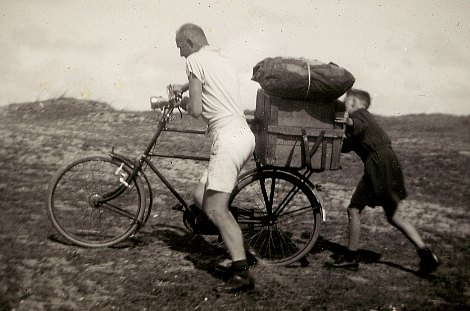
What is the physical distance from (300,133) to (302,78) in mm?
524

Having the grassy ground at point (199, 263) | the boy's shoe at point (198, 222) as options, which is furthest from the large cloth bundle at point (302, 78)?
the grassy ground at point (199, 263)

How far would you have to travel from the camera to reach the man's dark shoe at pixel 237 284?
149 inches

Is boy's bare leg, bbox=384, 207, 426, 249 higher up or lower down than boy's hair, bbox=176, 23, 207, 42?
lower down

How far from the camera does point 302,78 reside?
3.73 metres

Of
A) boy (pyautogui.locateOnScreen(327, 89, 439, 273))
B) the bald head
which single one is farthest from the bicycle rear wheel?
boy (pyautogui.locateOnScreen(327, 89, 439, 273))

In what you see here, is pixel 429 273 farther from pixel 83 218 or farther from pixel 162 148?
pixel 162 148

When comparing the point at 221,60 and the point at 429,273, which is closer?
the point at 221,60

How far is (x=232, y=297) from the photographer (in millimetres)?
3730

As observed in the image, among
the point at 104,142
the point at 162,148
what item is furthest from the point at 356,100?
the point at 104,142

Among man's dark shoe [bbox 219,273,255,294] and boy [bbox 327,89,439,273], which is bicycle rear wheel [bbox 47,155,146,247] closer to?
man's dark shoe [bbox 219,273,255,294]

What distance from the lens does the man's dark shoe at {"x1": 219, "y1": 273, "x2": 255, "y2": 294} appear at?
378cm

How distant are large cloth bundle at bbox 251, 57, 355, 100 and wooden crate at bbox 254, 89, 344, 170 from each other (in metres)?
0.19

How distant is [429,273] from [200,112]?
107 inches

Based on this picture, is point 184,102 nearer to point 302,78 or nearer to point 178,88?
point 178,88
